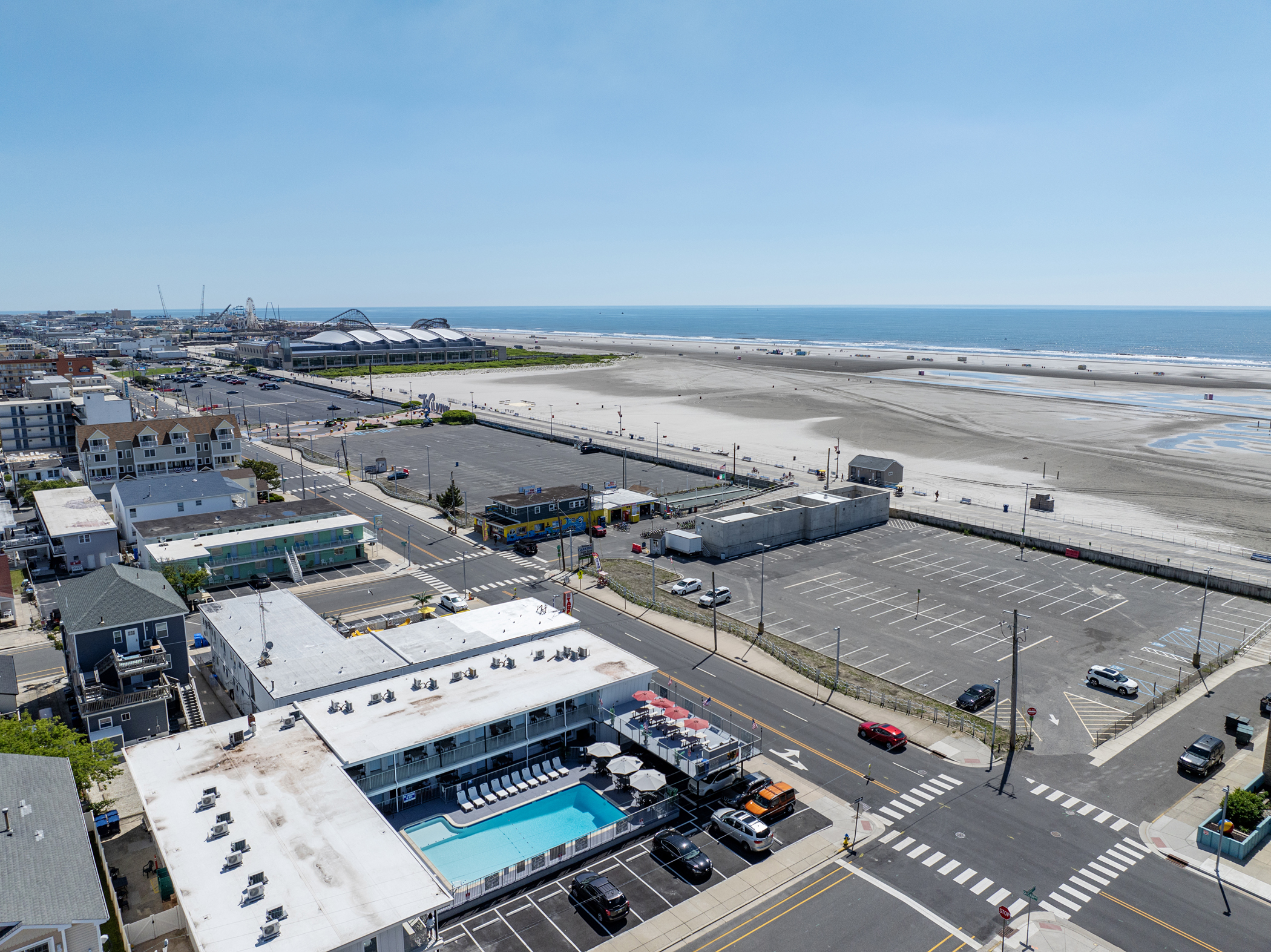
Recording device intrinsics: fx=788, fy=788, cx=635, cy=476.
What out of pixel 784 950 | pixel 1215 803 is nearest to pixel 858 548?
pixel 1215 803

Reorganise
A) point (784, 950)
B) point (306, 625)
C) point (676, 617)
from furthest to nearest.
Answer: point (676, 617) → point (306, 625) → point (784, 950)

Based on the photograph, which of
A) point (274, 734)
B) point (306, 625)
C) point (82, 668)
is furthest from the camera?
point (306, 625)

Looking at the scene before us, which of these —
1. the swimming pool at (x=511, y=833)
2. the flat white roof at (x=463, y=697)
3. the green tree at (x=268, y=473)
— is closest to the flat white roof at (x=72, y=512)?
the green tree at (x=268, y=473)

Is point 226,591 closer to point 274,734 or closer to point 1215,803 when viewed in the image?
point 274,734

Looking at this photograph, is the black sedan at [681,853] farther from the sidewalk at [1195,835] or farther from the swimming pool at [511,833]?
the sidewalk at [1195,835]

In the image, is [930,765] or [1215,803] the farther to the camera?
[930,765]

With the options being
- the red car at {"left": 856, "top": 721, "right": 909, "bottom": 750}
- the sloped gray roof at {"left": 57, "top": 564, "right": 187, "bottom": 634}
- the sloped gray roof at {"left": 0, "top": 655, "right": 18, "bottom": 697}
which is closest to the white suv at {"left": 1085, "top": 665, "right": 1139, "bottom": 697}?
the red car at {"left": 856, "top": 721, "right": 909, "bottom": 750}

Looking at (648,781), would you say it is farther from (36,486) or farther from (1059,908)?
(36,486)

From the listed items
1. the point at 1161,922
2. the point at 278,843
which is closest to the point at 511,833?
the point at 278,843
